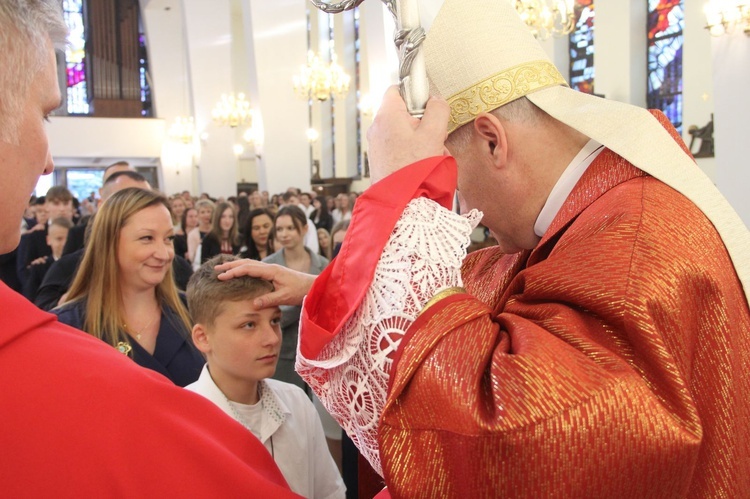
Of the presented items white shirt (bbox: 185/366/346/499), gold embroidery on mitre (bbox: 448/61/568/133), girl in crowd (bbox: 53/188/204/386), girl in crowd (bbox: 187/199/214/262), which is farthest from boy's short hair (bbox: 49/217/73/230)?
gold embroidery on mitre (bbox: 448/61/568/133)

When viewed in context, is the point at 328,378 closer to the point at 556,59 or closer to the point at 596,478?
the point at 596,478

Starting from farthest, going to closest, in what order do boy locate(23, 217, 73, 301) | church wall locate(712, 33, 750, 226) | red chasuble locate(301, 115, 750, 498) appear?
church wall locate(712, 33, 750, 226)
boy locate(23, 217, 73, 301)
red chasuble locate(301, 115, 750, 498)

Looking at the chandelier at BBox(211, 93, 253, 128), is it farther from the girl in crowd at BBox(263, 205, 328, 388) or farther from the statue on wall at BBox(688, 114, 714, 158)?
the girl in crowd at BBox(263, 205, 328, 388)

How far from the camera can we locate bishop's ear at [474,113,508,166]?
1.31 metres

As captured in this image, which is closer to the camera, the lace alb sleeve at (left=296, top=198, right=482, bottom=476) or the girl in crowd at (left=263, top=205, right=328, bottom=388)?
the lace alb sleeve at (left=296, top=198, right=482, bottom=476)

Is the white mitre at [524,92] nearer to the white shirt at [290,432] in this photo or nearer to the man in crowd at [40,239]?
the white shirt at [290,432]

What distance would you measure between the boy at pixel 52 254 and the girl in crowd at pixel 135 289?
2336 mm

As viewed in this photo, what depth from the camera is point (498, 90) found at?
1338mm

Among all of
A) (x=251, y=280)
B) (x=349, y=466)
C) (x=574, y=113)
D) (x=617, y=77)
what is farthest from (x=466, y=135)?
(x=617, y=77)

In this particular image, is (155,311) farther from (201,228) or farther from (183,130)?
(183,130)

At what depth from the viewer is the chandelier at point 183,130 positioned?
69.8 ft

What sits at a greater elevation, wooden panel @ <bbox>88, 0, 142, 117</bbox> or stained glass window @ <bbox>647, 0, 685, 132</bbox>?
wooden panel @ <bbox>88, 0, 142, 117</bbox>

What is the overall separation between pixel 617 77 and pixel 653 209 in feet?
33.9

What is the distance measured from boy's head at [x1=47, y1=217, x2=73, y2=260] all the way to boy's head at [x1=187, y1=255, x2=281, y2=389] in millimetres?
3494
